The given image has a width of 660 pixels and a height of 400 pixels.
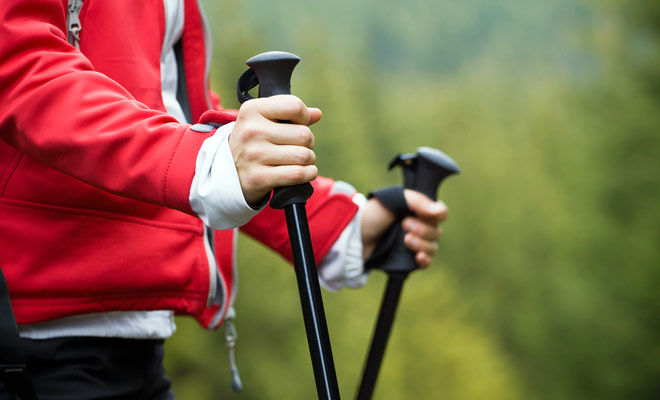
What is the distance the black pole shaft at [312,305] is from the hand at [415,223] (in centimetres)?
27

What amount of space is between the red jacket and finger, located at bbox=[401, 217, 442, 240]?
252 millimetres

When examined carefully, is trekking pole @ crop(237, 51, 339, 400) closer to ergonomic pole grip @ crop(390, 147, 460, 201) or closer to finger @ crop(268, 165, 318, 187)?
finger @ crop(268, 165, 318, 187)

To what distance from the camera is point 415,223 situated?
0.75m

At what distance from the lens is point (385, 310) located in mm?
749

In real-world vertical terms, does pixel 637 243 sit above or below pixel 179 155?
below

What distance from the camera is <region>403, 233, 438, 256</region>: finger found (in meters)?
0.75

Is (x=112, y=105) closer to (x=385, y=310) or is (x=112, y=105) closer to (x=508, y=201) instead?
(x=385, y=310)

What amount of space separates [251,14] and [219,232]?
1.03 meters

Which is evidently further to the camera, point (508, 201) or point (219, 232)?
point (508, 201)

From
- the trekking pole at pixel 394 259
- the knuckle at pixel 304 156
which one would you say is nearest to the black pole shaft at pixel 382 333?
the trekking pole at pixel 394 259

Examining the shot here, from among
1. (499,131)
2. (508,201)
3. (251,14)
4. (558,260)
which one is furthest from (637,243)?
(251,14)

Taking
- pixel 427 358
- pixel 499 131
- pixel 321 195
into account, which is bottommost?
pixel 427 358

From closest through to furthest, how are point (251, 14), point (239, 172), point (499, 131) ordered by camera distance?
1. point (239, 172)
2. point (251, 14)
3. point (499, 131)

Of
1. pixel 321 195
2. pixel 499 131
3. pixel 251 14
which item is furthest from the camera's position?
pixel 499 131
